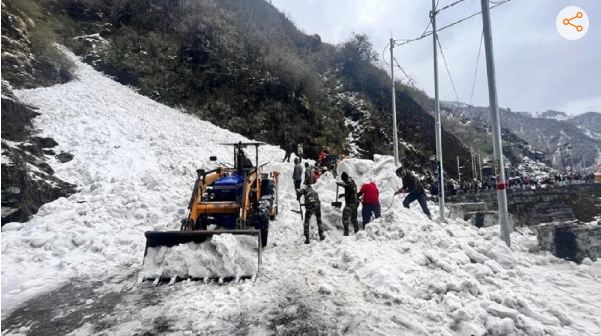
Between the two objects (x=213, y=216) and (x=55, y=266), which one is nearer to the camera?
(x=55, y=266)

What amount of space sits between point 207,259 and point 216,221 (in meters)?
2.09

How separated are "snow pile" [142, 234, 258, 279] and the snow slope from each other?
253 millimetres

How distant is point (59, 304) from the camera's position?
17.7ft

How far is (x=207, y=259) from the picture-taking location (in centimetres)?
609

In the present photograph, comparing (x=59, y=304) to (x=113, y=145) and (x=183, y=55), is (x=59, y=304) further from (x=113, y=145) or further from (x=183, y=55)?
(x=183, y=55)

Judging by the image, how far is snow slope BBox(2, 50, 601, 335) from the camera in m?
4.43

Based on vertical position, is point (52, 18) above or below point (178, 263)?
above

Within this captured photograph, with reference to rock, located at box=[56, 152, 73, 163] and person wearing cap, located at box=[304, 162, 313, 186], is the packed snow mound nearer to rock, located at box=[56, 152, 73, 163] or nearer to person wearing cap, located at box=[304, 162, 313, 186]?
rock, located at box=[56, 152, 73, 163]

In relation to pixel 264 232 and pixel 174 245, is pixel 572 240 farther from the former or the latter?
pixel 174 245

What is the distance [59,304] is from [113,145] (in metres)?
10.4

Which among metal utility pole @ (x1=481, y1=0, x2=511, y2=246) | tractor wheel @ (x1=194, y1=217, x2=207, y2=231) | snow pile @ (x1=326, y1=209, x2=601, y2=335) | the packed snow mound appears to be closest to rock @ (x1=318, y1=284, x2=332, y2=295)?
snow pile @ (x1=326, y1=209, x2=601, y2=335)

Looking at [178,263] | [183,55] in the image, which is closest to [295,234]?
[178,263]

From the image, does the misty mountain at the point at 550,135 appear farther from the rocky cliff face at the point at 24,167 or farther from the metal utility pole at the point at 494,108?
the rocky cliff face at the point at 24,167

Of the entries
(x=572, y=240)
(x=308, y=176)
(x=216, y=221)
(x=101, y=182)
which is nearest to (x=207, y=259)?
(x=216, y=221)
